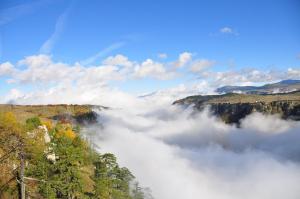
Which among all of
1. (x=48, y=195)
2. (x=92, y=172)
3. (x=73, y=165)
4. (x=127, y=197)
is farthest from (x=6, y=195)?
(x=92, y=172)

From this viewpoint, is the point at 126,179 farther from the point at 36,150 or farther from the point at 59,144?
the point at 36,150

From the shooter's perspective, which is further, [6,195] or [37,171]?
[37,171]

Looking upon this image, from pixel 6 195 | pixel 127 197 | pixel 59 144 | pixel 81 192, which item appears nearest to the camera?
pixel 6 195

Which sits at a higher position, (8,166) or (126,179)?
(8,166)

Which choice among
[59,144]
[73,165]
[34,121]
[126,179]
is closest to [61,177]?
[73,165]

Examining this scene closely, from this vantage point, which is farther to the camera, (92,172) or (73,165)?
(92,172)

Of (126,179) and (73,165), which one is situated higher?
(73,165)

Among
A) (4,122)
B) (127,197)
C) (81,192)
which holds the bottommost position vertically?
(127,197)

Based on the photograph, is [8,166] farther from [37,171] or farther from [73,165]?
[73,165]

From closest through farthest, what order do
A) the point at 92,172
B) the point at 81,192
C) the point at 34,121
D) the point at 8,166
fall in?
the point at 8,166
the point at 81,192
the point at 92,172
the point at 34,121

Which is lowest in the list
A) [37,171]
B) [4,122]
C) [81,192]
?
[81,192]
